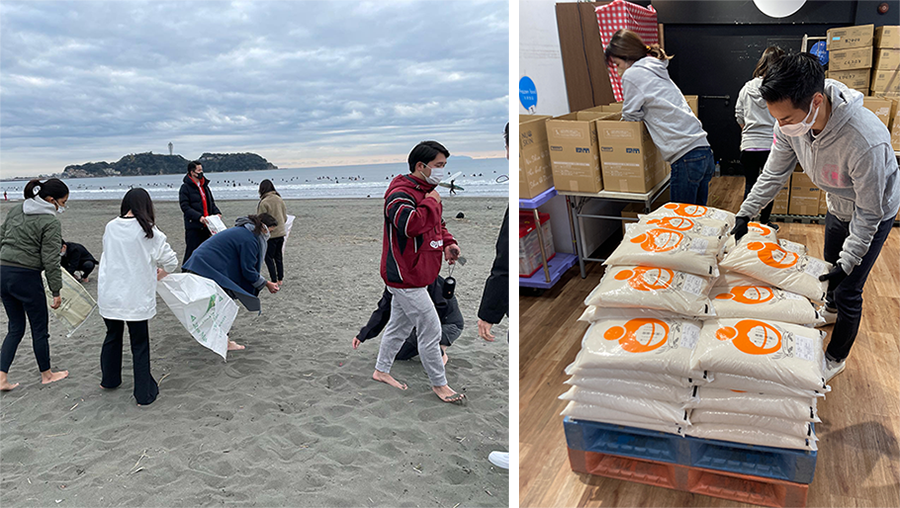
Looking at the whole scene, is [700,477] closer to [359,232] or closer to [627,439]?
[627,439]

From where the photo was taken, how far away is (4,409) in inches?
119

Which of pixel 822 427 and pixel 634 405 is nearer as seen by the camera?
pixel 634 405

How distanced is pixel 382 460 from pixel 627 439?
1.22m

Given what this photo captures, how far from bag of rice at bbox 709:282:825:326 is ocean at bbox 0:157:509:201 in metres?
14.7

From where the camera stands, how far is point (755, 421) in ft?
4.97

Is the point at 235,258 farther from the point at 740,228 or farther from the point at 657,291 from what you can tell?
Result: the point at 740,228

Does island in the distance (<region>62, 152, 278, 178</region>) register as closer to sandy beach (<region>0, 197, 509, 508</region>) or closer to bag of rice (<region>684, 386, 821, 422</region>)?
sandy beach (<region>0, 197, 509, 508</region>)

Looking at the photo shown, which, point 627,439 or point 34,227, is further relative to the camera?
point 34,227

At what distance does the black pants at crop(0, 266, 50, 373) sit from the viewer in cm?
276

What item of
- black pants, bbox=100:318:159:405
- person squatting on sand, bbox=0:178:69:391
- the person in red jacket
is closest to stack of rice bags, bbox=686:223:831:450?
the person in red jacket

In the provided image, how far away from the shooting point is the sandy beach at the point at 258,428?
234 centimetres

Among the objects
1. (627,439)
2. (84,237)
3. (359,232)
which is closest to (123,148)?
(84,237)

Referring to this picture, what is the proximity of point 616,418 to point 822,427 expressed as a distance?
83cm

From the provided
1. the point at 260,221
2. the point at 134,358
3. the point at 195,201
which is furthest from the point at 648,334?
the point at 195,201
